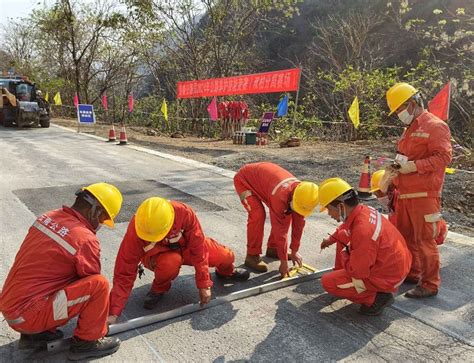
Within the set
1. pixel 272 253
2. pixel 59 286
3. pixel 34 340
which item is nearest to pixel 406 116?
pixel 272 253

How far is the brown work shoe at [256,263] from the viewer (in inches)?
163

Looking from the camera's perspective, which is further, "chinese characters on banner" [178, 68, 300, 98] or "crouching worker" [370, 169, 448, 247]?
"chinese characters on banner" [178, 68, 300, 98]

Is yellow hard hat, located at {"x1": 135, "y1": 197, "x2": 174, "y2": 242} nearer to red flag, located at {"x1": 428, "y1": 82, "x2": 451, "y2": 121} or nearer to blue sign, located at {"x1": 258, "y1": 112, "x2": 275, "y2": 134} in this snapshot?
red flag, located at {"x1": 428, "y1": 82, "x2": 451, "y2": 121}

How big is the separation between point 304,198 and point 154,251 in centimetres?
129

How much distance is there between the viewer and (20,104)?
16609 millimetres

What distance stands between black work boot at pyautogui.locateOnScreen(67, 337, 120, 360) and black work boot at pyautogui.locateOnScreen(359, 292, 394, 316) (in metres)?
1.92

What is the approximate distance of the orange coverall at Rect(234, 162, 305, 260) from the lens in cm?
372

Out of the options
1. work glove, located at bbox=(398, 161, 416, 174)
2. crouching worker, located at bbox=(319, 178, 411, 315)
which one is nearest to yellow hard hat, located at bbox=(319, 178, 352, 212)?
crouching worker, located at bbox=(319, 178, 411, 315)

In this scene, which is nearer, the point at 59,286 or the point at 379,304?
the point at 59,286

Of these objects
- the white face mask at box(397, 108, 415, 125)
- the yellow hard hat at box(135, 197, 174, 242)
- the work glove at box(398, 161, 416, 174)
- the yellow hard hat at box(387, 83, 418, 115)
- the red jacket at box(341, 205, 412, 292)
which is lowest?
the red jacket at box(341, 205, 412, 292)

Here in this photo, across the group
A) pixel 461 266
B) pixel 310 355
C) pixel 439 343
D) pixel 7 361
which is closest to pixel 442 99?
pixel 461 266

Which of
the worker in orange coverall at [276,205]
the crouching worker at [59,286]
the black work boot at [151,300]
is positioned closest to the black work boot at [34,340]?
the crouching worker at [59,286]

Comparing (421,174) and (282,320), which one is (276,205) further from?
(421,174)

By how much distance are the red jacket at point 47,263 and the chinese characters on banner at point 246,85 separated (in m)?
10.4
